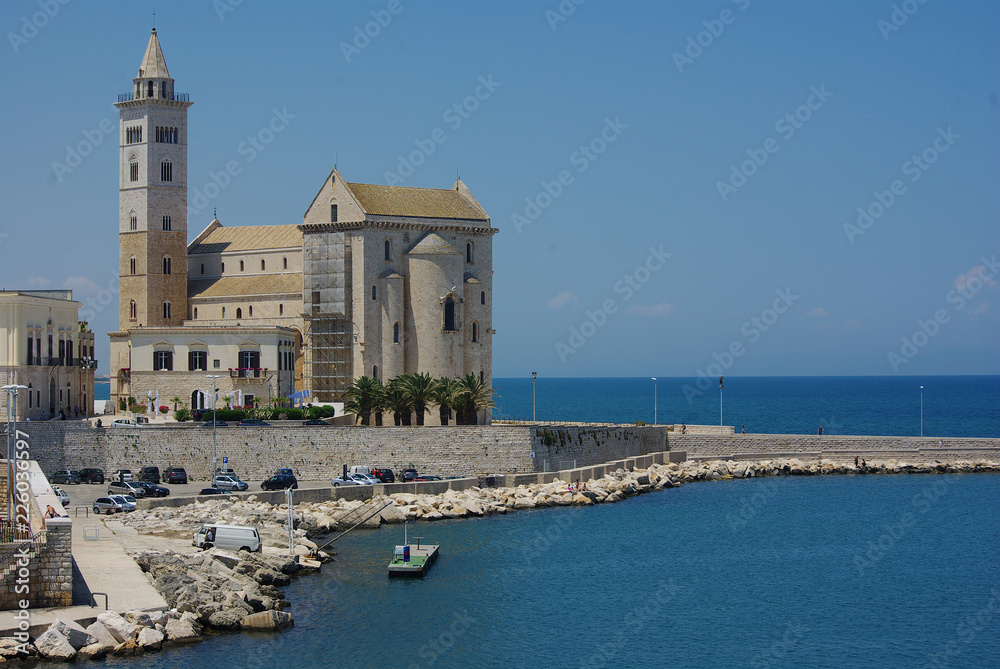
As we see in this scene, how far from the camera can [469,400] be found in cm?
6309

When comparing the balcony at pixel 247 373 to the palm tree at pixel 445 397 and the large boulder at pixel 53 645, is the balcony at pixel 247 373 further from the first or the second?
the large boulder at pixel 53 645

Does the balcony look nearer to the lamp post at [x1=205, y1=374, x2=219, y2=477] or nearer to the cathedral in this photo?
the cathedral

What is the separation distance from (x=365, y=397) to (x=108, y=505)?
1987 centimetres

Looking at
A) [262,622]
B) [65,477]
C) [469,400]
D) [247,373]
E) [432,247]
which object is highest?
[432,247]

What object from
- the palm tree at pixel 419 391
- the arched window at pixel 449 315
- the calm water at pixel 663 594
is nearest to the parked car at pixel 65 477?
the calm water at pixel 663 594

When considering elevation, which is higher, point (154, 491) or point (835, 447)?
point (835, 447)

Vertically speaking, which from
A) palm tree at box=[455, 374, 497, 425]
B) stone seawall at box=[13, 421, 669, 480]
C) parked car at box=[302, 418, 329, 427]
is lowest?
stone seawall at box=[13, 421, 669, 480]

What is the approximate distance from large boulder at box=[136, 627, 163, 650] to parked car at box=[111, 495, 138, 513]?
16.3 m

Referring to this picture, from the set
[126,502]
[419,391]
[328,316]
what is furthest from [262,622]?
[328,316]

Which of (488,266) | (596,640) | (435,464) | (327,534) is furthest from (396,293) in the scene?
(596,640)

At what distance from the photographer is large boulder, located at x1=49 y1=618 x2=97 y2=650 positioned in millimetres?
27719

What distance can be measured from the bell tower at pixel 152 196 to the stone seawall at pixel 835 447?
32.4 meters

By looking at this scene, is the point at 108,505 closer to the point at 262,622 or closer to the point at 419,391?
the point at 262,622

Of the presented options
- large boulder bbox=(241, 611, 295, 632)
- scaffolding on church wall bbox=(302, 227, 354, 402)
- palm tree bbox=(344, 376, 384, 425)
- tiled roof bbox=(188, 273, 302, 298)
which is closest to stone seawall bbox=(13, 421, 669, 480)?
palm tree bbox=(344, 376, 384, 425)
